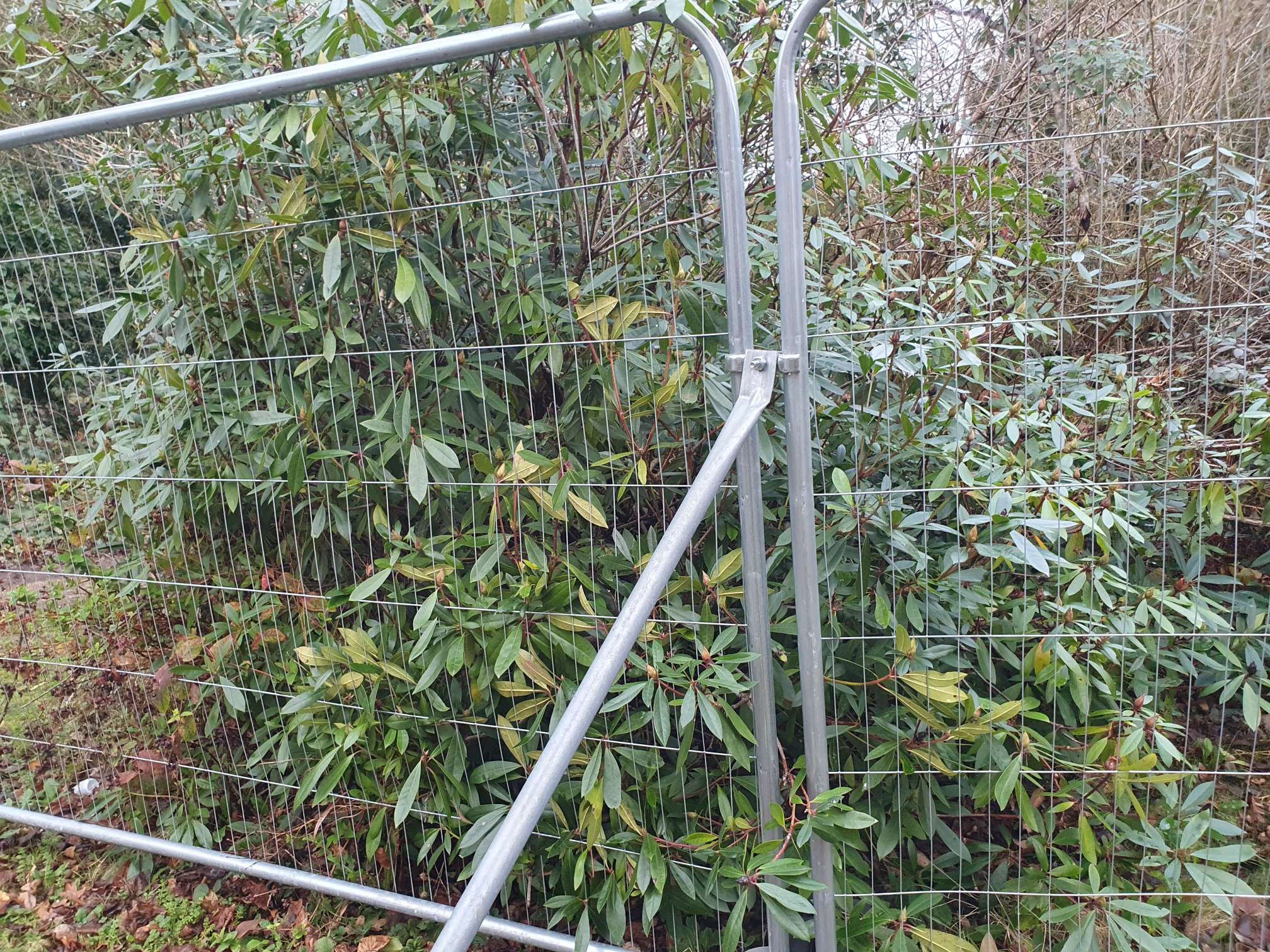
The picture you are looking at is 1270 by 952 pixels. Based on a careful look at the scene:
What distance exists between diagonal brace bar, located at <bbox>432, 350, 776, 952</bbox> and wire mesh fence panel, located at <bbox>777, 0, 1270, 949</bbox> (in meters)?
0.27

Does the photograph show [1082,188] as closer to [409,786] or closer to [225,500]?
[409,786]

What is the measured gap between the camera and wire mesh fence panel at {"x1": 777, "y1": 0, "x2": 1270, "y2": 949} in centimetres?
159

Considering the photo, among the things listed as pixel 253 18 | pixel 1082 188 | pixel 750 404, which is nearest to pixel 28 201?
pixel 253 18

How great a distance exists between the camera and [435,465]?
6.28ft

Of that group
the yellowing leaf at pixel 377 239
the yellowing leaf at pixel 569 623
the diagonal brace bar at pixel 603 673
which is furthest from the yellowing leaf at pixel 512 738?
the yellowing leaf at pixel 377 239

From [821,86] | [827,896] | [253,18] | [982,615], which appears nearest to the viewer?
[827,896]

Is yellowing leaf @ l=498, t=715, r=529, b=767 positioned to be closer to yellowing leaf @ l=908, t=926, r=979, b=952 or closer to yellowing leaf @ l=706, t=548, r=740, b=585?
yellowing leaf @ l=706, t=548, r=740, b=585

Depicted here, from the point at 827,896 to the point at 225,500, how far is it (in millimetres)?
1838

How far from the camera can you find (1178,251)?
1.55m

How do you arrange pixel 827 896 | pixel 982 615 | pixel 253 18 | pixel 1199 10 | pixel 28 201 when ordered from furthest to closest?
1. pixel 28 201
2. pixel 253 18
3. pixel 1199 10
4. pixel 982 615
5. pixel 827 896

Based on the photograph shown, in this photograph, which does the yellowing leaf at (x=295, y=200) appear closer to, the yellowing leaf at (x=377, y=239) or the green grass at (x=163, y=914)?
the yellowing leaf at (x=377, y=239)

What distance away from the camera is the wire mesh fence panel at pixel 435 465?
5.79 ft

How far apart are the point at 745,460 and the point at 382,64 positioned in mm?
1077

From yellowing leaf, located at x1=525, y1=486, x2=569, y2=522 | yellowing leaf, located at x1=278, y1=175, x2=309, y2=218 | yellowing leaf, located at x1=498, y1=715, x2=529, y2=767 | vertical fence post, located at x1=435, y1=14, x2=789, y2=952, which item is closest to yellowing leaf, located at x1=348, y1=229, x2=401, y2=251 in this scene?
yellowing leaf, located at x1=278, y1=175, x2=309, y2=218
